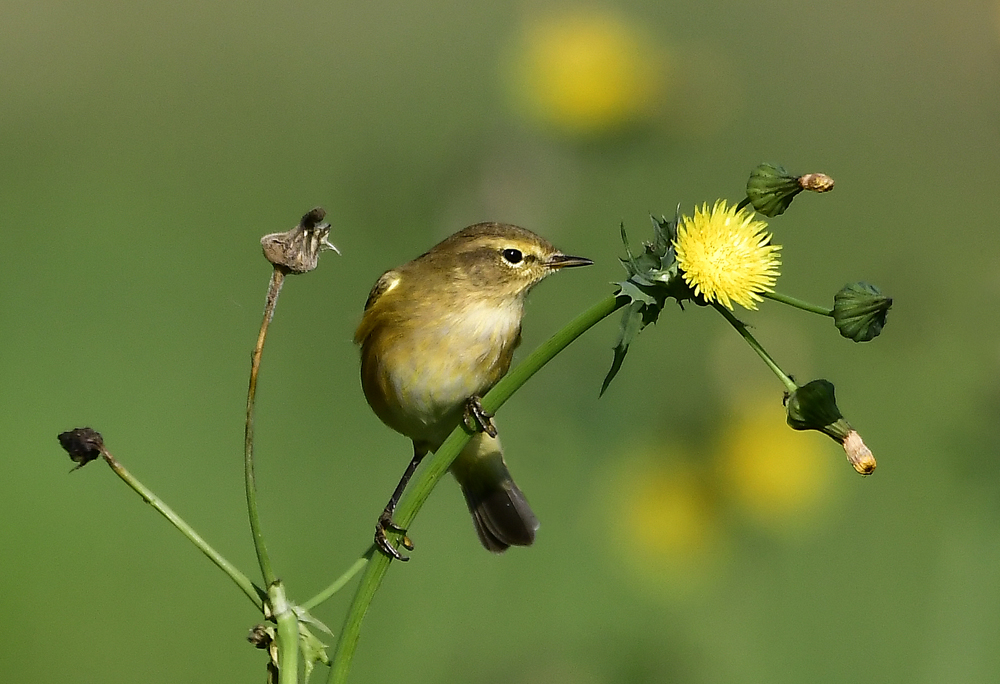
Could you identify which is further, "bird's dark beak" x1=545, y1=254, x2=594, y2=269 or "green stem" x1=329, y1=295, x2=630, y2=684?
"bird's dark beak" x1=545, y1=254, x2=594, y2=269

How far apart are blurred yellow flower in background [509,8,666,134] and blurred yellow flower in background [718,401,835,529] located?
63.3 inches

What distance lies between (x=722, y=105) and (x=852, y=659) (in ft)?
9.34

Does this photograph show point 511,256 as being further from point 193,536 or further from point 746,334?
point 193,536

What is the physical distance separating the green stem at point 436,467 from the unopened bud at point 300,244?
42 cm

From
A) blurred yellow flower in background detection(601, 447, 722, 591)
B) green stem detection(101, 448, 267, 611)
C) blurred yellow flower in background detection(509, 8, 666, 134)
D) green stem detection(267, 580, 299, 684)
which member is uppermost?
blurred yellow flower in background detection(509, 8, 666, 134)

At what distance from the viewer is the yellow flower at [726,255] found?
2088mm

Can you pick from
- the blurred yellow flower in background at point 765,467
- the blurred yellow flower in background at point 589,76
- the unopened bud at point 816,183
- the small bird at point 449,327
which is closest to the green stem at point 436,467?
the unopened bud at point 816,183

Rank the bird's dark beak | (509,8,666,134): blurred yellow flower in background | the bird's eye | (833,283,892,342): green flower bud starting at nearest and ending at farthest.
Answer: (833,283,892,342): green flower bud
the bird's dark beak
the bird's eye
(509,8,666,134): blurred yellow flower in background

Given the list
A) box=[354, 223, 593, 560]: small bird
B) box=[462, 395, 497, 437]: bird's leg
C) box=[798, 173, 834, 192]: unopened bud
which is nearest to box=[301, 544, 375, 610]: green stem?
box=[462, 395, 497, 437]: bird's leg

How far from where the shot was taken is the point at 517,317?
4.08m

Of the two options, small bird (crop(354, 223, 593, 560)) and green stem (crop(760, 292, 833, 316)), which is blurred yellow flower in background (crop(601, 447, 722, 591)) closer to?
small bird (crop(354, 223, 593, 560))

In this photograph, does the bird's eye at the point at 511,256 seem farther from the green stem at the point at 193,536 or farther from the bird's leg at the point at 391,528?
the green stem at the point at 193,536

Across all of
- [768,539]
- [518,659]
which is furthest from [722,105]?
[518,659]

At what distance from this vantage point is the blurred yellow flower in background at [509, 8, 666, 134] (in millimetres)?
5355
